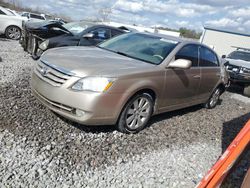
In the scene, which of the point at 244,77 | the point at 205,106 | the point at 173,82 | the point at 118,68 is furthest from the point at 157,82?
the point at 244,77

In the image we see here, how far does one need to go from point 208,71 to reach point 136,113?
239cm

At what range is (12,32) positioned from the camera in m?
13.4

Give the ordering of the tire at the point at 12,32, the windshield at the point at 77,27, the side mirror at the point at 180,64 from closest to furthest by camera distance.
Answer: the side mirror at the point at 180,64
the windshield at the point at 77,27
the tire at the point at 12,32

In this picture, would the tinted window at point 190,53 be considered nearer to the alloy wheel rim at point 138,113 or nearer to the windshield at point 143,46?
the windshield at point 143,46

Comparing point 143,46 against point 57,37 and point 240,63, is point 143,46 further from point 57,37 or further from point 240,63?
point 240,63

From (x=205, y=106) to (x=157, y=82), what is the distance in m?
2.79

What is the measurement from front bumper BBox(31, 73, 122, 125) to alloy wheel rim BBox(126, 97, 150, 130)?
13.0 inches

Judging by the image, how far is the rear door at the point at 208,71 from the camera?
5.66 meters

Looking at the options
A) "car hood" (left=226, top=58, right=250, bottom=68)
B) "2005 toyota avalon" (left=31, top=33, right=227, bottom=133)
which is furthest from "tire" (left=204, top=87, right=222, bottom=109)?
"car hood" (left=226, top=58, right=250, bottom=68)

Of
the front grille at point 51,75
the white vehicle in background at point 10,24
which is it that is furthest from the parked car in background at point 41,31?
the white vehicle in background at point 10,24

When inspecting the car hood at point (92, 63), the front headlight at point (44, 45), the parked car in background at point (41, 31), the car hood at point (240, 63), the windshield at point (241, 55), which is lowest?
the car hood at point (240, 63)

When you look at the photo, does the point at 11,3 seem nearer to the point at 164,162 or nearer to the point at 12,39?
the point at 12,39

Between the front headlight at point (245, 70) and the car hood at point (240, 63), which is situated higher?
the car hood at point (240, 63)

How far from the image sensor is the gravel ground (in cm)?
298
